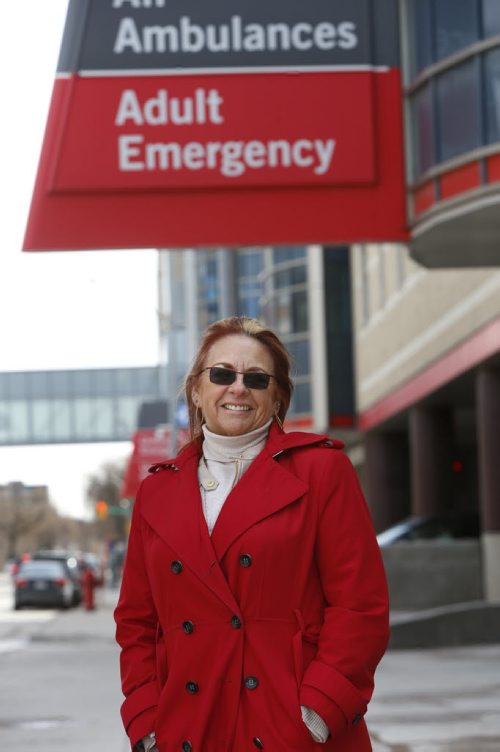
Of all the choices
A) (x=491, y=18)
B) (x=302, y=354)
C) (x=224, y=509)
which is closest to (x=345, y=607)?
(x=224, y=509)

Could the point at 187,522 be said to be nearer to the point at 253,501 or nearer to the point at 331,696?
the point at 253,501

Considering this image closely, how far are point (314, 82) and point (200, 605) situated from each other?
31.6 feet

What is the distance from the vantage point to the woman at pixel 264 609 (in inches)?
155

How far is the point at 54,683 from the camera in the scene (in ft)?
52.1

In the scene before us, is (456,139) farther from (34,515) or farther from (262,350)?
(34,515)

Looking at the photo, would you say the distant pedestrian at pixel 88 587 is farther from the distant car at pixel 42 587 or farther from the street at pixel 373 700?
the street at pixel 373 700

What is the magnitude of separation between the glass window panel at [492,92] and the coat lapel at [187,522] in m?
10.4

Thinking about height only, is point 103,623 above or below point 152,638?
below

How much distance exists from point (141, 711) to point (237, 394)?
34.9 inches

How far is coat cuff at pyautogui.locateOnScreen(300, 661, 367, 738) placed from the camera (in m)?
3.86

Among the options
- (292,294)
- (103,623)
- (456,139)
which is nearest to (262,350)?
(456,139)

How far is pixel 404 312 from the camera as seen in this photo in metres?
29.7

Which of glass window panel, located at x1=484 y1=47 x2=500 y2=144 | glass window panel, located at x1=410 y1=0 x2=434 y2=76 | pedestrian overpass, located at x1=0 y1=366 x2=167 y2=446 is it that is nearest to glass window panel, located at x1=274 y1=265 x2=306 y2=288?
glass window panel, located at x1=410 y1=0 x2=434 y2=76

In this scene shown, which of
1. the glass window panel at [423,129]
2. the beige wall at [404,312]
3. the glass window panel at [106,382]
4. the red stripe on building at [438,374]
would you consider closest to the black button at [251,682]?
the glass window panel at [423,129]
